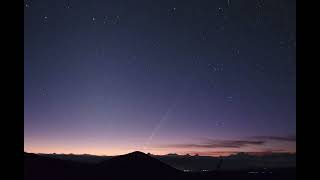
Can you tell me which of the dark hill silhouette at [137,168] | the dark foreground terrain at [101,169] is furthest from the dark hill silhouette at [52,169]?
the dark hill silhouette at [137,168]

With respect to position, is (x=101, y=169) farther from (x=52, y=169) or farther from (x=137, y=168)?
(x=52, y=169)

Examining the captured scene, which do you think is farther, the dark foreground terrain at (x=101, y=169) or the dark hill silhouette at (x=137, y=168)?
the dark hill silhouette at (x=137, y=168)

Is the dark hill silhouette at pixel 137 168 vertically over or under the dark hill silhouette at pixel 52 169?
under

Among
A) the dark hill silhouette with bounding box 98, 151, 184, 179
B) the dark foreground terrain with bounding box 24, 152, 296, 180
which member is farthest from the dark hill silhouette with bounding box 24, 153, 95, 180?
the dark hill silhouette with bounding box 98, 151, 184, 179

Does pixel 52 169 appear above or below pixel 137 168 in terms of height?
above

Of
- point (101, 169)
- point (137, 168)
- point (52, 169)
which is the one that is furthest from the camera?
point (137, 168)

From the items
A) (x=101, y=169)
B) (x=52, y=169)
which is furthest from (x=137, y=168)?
(x=52, y=169)

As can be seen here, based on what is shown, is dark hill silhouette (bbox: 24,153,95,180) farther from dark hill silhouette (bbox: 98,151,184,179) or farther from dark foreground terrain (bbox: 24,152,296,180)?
dark hill silhouette (bbox: 98,151,184,179)

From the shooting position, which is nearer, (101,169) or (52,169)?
(52,169)

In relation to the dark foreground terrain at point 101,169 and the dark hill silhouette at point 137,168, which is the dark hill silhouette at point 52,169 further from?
the dark hill silhouette at point 137,168

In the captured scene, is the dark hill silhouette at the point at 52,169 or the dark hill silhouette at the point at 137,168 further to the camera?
the dark hill silhouette at the point at 137,168

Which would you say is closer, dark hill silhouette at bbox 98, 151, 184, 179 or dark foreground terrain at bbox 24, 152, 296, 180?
dark foreground terrain at bbox 24, 152, 296, 180
